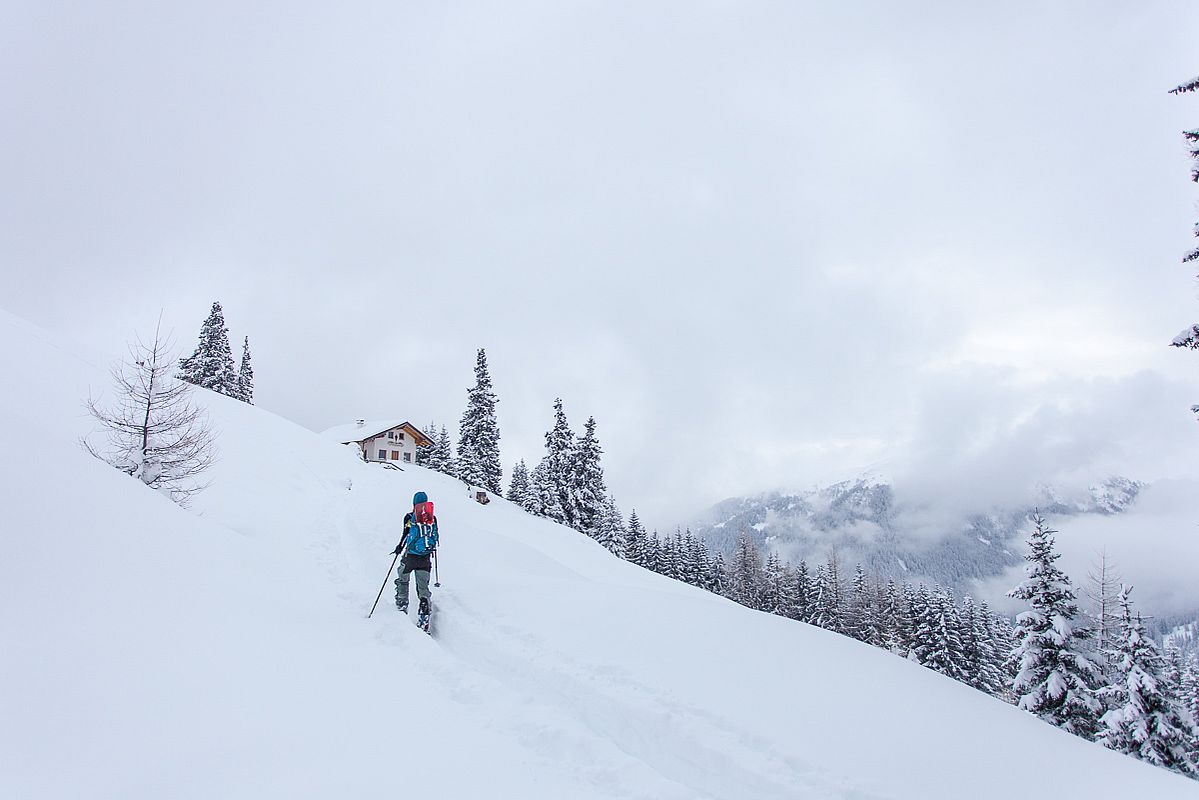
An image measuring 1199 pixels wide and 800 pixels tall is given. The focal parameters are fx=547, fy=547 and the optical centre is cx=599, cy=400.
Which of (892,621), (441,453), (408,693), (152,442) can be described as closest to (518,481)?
(441,453)

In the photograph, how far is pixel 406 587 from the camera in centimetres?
1036

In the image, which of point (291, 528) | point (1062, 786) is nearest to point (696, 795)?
point (1062, 786)

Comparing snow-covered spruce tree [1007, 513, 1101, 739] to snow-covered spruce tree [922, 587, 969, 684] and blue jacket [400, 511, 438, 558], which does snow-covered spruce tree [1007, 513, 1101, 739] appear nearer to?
snow-covered spruce tree [922, 587, 969, 684]

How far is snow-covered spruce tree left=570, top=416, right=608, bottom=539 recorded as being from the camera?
46.6 meters

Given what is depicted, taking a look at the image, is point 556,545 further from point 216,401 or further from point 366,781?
point 216,401

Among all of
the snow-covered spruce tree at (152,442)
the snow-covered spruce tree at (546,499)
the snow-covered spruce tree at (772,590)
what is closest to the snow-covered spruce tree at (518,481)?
the snow-covered spruce tree at (546,499)

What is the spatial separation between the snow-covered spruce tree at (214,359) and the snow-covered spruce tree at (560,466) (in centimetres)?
3232

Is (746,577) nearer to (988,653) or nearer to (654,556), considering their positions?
(654,556)

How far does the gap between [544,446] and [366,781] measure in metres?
43.6

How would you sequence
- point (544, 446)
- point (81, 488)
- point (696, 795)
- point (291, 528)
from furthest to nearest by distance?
point (544, 446), point (291, 528), point (81, 488), point (696, 795)

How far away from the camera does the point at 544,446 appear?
1895 inches

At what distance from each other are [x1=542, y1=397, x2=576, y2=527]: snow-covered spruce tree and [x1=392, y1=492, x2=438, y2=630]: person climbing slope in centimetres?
3553

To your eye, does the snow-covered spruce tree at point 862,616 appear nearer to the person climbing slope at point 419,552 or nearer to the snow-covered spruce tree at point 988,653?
the snow-covered spruce tree at point 988,653

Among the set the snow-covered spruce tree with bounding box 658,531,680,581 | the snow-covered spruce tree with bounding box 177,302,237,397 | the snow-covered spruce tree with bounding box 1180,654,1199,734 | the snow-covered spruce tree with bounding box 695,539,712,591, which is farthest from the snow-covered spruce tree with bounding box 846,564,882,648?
the snow-covered spruce tree with bounding box 177,302,237,397
